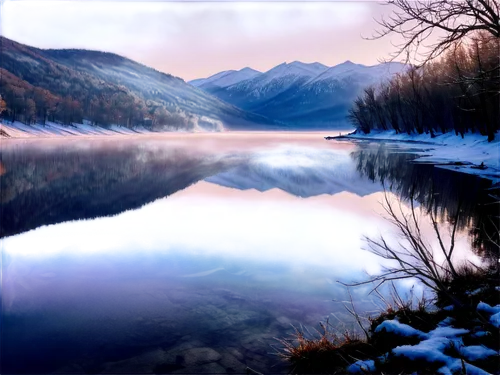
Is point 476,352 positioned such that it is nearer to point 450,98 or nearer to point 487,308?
point 487,308

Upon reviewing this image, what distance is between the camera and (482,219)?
14.2 metres

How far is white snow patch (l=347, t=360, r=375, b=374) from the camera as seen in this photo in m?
5.16

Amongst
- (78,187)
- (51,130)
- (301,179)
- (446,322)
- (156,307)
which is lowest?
(156,307)

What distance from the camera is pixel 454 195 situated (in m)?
18.8

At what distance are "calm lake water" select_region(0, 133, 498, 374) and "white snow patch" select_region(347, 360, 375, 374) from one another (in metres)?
0.95

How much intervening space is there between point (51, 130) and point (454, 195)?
101749mm

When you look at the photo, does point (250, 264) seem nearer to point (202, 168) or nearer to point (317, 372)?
point (317, 372)

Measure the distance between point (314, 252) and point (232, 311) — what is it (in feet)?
14.1

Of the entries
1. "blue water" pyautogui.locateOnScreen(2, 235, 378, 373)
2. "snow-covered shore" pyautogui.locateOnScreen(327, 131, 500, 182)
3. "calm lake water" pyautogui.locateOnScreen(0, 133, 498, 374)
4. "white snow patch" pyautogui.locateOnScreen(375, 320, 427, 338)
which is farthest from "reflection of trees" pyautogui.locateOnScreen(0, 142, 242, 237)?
"snow-covered shore" pyautogui.locateOnScreen(327, 131, 500, 182)

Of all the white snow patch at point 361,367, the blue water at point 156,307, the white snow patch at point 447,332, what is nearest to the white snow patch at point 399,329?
the white snow patch at point 447,332

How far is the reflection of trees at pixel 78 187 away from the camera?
16.4 meters

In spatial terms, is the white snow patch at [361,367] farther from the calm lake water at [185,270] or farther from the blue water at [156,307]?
the blue water at [156,307]

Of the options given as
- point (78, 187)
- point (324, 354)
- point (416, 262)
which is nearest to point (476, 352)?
point (324, 354)

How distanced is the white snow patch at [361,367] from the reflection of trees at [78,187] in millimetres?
11189
